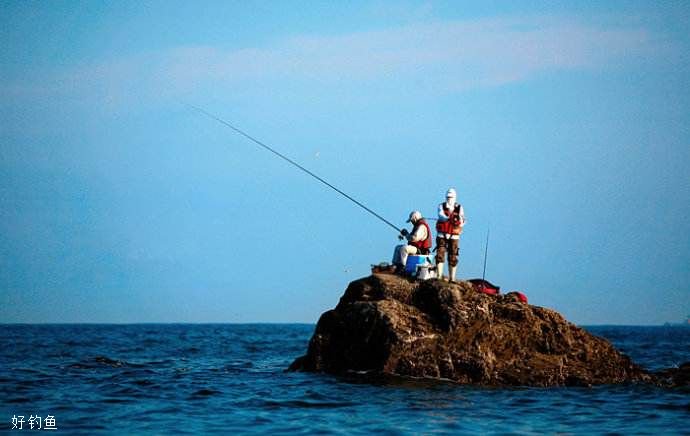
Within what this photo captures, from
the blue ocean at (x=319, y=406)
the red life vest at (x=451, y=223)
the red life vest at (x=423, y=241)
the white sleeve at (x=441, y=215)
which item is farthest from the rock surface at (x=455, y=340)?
the white sleeve at (x=441, y=215)

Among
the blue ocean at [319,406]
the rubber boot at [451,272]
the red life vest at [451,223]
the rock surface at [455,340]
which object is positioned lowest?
the blue ocean at [319,406]

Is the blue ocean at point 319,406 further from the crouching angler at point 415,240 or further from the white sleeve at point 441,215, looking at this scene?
the white sleeve at point 441,215

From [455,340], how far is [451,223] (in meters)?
3.28

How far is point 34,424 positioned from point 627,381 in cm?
1328

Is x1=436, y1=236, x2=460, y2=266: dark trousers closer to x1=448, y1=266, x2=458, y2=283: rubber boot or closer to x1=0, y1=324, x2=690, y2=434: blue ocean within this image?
x1=448, y1=266, x2=458, y2=283: rubber boot

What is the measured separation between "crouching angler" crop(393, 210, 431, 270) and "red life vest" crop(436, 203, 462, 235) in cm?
35

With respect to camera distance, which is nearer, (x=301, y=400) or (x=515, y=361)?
(x=301, y=400)

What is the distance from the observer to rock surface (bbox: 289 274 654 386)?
18.2 metres

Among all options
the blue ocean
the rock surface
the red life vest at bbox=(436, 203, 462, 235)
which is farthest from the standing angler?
the blue ocean

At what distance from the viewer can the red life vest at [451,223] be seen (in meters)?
20.4

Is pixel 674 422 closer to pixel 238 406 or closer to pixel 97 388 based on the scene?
pixel 238 406

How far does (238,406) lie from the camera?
1625cm

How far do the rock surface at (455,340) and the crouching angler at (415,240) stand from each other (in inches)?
→ 30.2

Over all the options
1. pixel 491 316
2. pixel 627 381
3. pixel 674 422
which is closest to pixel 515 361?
pixel 491 316
